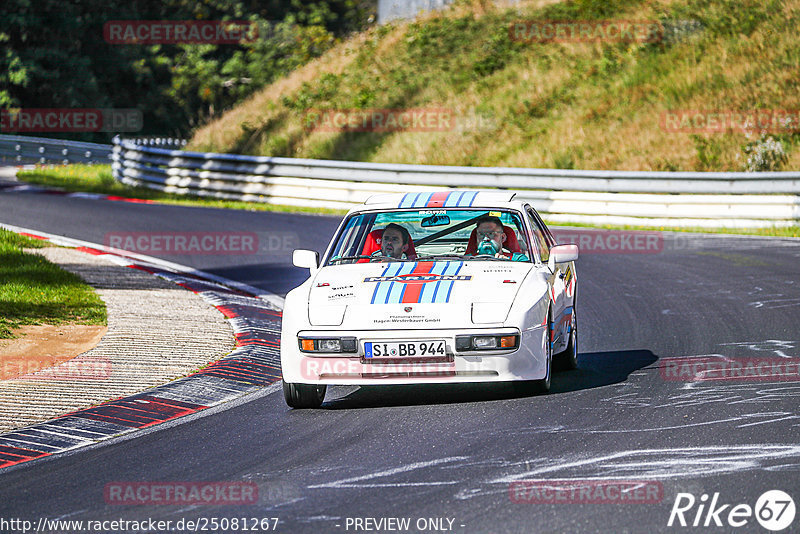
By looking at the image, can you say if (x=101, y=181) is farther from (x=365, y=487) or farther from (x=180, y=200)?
(x=365, y=487)

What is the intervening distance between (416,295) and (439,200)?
153 cm

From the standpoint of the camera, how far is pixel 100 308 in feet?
41.0

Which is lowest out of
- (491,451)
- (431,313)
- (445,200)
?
(491,451)

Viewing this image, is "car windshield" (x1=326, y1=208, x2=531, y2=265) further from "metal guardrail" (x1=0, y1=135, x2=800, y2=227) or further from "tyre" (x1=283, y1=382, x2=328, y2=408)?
"metal guardrail" (x1=0, y1=135, x2=800, y2=227)

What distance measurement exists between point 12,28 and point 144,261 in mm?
33366

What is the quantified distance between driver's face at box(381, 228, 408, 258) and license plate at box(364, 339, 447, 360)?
1.49 m

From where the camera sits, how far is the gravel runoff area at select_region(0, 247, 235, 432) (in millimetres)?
8430

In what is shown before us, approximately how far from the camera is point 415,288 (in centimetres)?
813

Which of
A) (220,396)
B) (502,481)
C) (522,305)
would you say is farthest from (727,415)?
(220,396)

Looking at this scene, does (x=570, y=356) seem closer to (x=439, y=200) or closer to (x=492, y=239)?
(x=492, y=239)

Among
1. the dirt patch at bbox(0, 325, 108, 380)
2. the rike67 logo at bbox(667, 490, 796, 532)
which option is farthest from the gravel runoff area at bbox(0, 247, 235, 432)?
the rike67 logo at bbox(667, 490, 796, 532)

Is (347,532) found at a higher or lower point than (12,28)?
lower

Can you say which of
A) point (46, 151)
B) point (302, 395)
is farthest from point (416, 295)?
point (46, 151)

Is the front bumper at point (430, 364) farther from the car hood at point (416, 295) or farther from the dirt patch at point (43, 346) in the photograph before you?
the dirt patch at point (43, 346)
